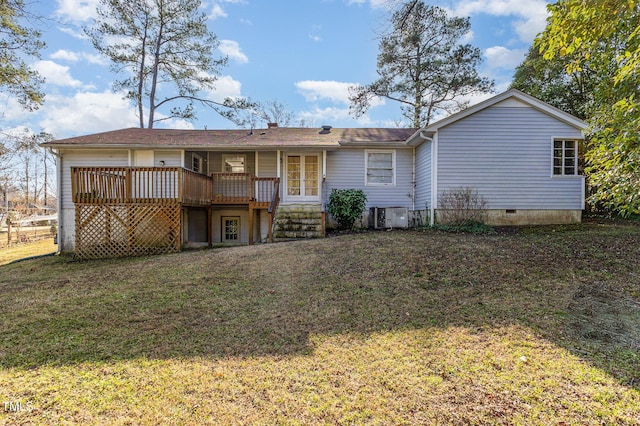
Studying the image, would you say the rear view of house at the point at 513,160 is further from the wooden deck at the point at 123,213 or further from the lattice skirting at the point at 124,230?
the lattice skirting at the point at 124,230

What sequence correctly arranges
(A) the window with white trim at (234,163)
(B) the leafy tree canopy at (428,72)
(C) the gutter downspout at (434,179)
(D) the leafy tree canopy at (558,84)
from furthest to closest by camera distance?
(B) the leafy tree canopy at (428,72), (D) the leafy tree canopy at (558,84), (A) the window with white trim at (234,163), (C) the gutter downspout at (434,179)

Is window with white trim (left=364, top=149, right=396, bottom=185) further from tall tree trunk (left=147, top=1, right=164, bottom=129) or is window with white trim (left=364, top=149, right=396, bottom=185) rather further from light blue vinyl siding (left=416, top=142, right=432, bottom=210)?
tall tree trunk (left=147, top=1, right=164, bottom=129)

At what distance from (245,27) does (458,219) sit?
11.7 meters

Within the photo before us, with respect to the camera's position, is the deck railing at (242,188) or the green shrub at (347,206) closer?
the green shrub at (347,206)

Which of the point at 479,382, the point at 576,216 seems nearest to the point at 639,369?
the point at 479,382

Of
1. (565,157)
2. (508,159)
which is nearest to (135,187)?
(508,159)

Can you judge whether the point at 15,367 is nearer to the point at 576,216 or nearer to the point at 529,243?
the point at 529,243

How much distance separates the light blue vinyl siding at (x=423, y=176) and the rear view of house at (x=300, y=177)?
39 mm

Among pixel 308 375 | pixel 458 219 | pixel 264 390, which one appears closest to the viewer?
pixel 264 390

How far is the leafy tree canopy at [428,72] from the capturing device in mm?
16469

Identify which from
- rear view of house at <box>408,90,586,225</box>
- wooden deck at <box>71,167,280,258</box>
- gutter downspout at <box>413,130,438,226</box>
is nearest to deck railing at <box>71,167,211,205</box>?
wooden deck at <box>71,167,280,258</box>

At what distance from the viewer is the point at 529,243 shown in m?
6.92

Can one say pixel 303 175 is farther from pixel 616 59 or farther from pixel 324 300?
pixel 616 59

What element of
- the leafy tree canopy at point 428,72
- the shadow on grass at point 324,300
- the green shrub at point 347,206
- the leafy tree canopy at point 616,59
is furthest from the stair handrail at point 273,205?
the leafy tree canopy at point 428,72
